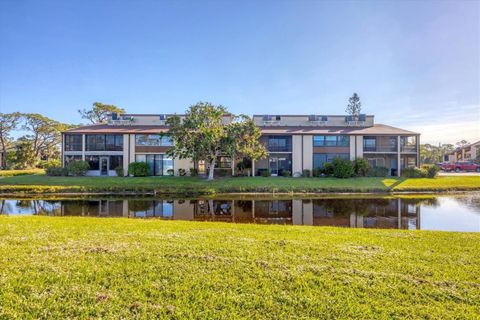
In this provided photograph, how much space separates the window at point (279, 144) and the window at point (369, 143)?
30.7 ft

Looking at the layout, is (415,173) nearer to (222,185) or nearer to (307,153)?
(307,153)

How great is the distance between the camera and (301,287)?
414 centimetres

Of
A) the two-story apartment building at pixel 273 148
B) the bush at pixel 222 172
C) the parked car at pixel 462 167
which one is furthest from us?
the parked car at pixel 462 167

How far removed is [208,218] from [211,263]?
823cm

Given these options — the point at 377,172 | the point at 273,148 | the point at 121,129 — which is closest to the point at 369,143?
the point at 377,172

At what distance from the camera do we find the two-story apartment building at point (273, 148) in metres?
31.2

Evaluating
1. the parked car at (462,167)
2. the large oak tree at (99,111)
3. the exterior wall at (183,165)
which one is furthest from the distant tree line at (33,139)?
the parked car at (462,167)

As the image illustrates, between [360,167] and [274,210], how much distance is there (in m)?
17.4

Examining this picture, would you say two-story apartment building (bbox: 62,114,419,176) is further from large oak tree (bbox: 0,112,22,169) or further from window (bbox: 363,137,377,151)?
large oak tree (bbox: 0,112,22,169)

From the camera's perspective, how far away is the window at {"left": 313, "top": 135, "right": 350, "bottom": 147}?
32250mm

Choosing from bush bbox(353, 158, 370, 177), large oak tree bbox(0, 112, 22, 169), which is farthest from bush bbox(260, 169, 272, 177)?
large oak tree bbox(0, 112, 22, 169)

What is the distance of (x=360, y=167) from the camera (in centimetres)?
2870

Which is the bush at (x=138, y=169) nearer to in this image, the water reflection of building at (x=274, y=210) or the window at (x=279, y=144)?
the water reflection of building at (x=274, y=210)

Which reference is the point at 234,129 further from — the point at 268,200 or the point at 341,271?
the point at 341,271
